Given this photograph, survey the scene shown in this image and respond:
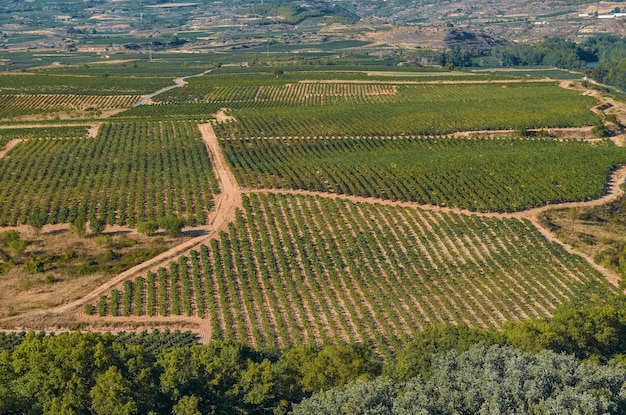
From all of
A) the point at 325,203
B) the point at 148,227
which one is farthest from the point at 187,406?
the point at 325,203

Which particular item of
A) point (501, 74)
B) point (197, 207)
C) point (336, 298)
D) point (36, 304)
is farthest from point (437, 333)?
point (501, 74)

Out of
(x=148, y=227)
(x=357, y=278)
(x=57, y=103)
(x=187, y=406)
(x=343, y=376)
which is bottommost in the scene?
(x=57, y=103)

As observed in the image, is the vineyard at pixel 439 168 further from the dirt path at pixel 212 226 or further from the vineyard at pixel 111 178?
the vineyard at pixel 111 178

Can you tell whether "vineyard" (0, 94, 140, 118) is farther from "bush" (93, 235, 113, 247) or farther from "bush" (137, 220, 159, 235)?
"bush" (137, 220, 159, 235)

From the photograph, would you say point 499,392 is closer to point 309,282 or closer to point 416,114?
point 309,282

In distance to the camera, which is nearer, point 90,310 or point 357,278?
point 90,310

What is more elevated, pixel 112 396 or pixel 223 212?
pixel 112 396

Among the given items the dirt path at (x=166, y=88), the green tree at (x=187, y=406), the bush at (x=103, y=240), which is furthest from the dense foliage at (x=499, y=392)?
the dirt path at (x=166, y=88)

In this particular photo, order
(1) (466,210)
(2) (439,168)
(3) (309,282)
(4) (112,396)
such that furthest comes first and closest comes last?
(2) (439,168) → (1) (466,210) → (3) (309,282) → (4) (112,396)
